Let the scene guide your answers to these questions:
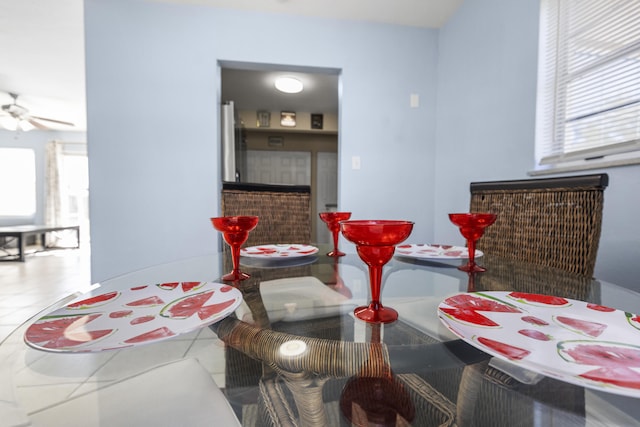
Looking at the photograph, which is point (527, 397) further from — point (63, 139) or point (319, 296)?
point (63, 139)

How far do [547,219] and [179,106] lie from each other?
2.44m

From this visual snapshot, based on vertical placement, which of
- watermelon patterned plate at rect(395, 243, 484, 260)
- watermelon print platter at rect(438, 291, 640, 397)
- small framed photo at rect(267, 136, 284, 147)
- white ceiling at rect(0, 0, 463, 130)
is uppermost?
white ceiling at rect(0, 0, 463, 130)

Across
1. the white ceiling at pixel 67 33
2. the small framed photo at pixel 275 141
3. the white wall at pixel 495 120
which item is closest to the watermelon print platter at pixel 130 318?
the white wall at pixel 495 120

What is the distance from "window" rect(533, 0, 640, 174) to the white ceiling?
1.04m

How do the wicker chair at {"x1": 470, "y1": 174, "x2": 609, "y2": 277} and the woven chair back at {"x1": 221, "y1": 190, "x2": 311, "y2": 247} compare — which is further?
the woven chair back at {"x1": 221, "y1": 190, "x2": 311, "y2": 247}

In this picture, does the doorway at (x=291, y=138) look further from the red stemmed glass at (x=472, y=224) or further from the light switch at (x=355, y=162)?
the red stemmed glass at (x=472, y=224)

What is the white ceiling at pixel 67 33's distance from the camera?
228 centimetres

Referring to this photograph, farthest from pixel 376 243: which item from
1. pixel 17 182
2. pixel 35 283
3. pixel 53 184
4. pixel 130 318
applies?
pixel 17 182

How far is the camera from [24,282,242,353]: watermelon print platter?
36 cm

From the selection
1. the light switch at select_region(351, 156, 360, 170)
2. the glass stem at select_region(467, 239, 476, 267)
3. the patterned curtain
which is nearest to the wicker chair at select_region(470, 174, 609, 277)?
the glass stem at select_region(467, 239, 476, 267)

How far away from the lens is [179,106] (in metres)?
2.29

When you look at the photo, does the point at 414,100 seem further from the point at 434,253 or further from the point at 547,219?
the point at 434,253

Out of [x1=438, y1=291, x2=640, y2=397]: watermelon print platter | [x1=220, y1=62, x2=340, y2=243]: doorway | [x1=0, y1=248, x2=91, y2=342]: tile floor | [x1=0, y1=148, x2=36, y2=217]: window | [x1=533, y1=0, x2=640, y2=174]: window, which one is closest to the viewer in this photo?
[x1=438, y1=291, x2=640, y2=397]: watermelon print platter

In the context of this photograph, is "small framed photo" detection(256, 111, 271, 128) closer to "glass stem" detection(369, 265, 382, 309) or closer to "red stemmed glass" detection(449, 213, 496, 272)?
"red stemmed glass" detection(449, 213, 496, 272)
